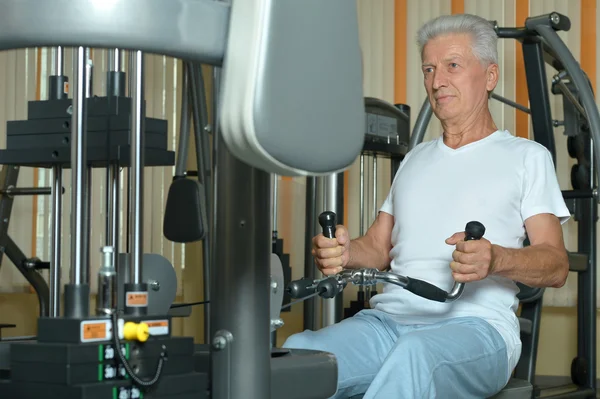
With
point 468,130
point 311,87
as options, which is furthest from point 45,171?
point 311,87

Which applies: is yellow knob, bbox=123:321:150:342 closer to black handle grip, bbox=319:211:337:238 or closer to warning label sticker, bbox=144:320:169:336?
warning label sticker, bbox=144:320:169:336

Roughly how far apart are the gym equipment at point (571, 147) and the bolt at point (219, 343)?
1.94 meters

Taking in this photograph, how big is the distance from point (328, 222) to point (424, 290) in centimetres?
21

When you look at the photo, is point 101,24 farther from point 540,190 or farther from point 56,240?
point 540,190

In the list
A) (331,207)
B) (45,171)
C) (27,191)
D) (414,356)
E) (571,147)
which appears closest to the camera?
(414,356)

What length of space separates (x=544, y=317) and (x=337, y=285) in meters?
2.76

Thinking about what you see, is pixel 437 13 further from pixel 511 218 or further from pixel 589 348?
pixel 511 218

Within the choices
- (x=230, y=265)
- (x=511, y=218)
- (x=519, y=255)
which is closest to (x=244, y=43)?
(x=230, y=265)

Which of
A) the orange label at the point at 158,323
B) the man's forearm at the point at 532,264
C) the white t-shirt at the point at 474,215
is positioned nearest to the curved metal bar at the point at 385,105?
the white t-shirt at the point at 474,215

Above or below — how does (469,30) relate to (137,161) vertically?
above

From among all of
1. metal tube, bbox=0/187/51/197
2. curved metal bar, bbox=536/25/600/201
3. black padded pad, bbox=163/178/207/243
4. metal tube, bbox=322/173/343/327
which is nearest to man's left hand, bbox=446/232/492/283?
black padded pad, bbox=163/178/207/243

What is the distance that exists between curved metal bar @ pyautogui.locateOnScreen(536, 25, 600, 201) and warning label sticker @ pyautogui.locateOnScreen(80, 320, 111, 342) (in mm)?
2096

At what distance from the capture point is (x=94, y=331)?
2.91ft

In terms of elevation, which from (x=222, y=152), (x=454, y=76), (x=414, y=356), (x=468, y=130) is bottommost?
(x=414, y=356)
